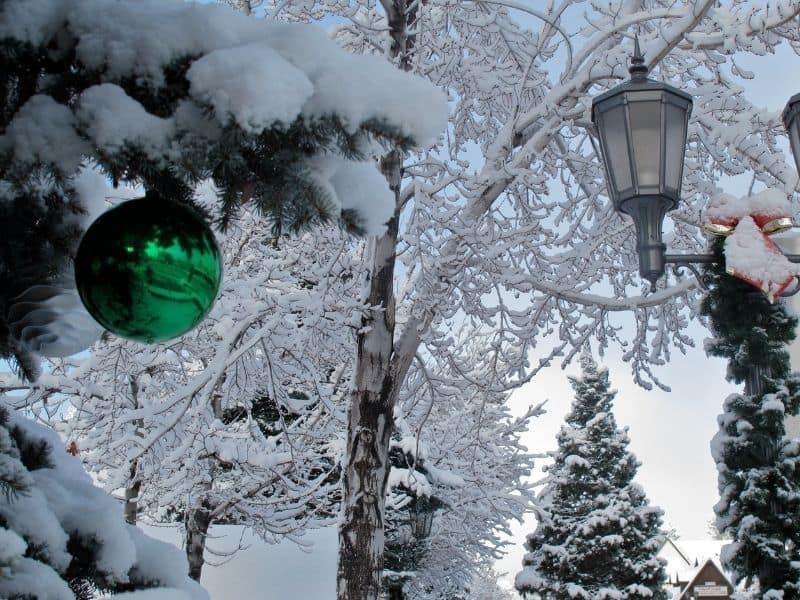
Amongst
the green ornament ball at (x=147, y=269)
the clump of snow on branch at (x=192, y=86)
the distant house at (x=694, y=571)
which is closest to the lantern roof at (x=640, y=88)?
the clump of snow on branch at (x=192, y=86)

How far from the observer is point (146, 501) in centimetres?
1346

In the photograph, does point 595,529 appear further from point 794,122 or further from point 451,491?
point 794,122

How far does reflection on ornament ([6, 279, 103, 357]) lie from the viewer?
1.83 m

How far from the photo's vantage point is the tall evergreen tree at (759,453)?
321 cm

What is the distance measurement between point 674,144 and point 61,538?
11.1 feet

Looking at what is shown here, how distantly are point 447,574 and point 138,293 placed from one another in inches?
755

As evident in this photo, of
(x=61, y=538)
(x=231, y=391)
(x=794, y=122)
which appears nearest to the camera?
(x=61, y=538)

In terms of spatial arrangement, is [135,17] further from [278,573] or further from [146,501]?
[278,573]

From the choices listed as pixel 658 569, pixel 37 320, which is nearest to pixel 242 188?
pixel 37 320

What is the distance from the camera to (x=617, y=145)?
406 centimetres

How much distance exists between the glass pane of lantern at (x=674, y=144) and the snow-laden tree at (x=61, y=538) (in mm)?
3026

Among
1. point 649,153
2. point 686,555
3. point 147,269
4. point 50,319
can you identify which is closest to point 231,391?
point 649,153

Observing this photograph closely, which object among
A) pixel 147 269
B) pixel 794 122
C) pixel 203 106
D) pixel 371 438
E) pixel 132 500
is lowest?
pixel 132 500

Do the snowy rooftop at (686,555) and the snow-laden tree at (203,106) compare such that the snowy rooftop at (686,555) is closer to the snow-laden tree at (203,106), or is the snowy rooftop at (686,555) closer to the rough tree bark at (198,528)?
the rough tree bark at (198,528)
